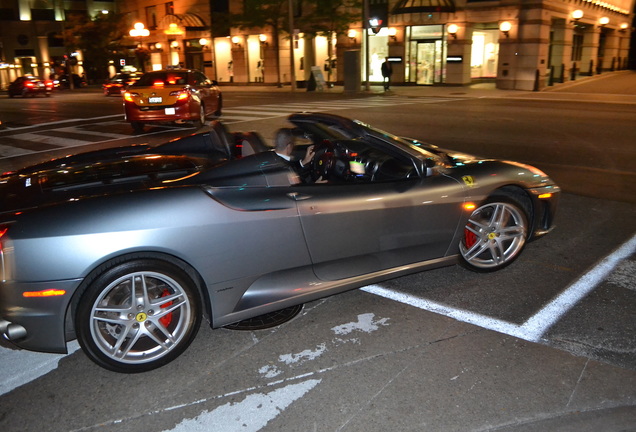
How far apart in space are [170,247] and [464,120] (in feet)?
45.5

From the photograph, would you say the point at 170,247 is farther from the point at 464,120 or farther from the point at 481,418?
the point at 464,120

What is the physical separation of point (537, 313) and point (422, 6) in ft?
101

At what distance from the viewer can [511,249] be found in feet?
16.0

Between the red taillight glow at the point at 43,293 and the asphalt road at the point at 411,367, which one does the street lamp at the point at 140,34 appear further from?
the red taillight glow at the point at 43,293

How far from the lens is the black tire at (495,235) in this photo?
4.69m

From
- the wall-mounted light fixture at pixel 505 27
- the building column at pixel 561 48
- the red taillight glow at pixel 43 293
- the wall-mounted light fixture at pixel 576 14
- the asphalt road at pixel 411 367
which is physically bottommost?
the asphalt road at pixel 411 367

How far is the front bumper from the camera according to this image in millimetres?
3066

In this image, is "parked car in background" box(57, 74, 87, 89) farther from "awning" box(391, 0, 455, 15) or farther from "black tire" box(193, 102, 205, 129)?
"black tire" box(193, 102, 205, 129)

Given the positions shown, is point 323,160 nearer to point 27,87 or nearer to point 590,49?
point 27,87

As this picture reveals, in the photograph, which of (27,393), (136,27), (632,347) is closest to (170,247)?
(27,393)

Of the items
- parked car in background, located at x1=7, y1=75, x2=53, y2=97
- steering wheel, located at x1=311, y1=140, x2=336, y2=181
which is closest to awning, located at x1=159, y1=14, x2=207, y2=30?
parked car in background, located at x1=7, y1=75, x2=53, y2=97

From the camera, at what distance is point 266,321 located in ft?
13.3

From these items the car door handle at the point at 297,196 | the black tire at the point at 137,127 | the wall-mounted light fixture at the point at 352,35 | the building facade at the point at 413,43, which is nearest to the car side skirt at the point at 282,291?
the car door handle at the point at 297,196

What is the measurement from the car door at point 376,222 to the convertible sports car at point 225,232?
0.03 feet
